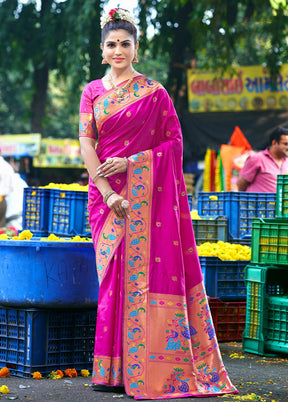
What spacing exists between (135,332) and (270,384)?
1.11 m

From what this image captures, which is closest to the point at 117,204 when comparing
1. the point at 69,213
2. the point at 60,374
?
the point at 60,374

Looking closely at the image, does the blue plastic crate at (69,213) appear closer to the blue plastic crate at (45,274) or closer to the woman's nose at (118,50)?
the blue plastic crate at (45,274)

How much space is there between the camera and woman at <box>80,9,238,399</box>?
4188 mm

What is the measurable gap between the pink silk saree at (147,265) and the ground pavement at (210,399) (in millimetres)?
125

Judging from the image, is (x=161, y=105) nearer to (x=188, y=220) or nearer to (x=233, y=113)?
(x=188, y=220)

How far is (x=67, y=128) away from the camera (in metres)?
38.9

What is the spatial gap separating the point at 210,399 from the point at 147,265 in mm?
896

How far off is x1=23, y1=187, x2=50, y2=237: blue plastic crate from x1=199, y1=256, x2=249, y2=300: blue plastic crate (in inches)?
87.7

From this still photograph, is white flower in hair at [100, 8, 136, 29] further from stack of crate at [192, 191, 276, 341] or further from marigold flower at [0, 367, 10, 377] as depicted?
stack of crate at [192, 191, 276, 341]

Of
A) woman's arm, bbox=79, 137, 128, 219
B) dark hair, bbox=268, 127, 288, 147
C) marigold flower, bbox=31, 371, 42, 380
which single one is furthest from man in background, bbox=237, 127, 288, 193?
marigold flower, bbox=31, 371, 42, 380

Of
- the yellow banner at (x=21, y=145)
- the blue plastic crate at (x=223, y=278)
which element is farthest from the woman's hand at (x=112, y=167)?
the yellow banner at (x=21, y=145)

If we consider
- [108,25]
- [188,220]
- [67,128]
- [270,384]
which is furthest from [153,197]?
[67,128]

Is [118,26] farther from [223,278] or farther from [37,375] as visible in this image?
[223,278]

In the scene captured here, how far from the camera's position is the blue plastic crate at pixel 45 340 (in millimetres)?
4625
